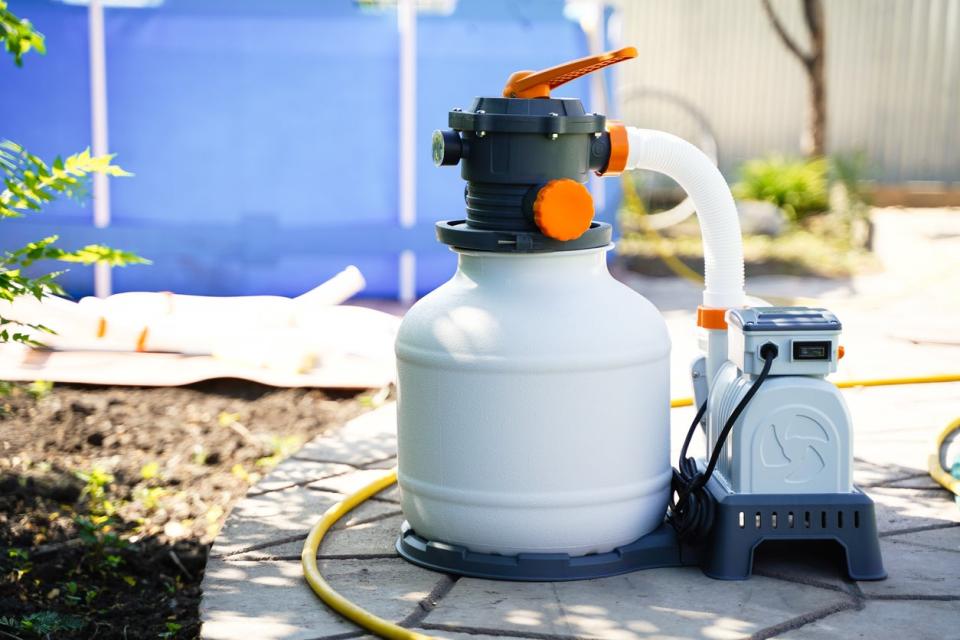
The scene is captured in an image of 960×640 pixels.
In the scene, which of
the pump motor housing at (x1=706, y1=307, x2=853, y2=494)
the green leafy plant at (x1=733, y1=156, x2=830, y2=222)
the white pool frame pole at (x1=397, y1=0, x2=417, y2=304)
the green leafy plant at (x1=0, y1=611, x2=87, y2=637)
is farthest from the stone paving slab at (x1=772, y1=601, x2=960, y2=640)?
the green leafy plant at (x1=733, y1=156, x2=830, y2=222)

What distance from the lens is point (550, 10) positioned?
749 cm

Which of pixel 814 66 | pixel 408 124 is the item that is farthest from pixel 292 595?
pixel 814 66

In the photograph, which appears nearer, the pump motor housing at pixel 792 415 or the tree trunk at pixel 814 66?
the pump motor housing at pixel 792 415

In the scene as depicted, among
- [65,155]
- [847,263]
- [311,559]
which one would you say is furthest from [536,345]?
[847,263]

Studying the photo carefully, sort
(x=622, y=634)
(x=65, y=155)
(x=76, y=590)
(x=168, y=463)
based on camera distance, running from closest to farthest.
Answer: (x=622, y=634) → (x=76, y=590) → (x=168, y=463) → (x=65, y=155)

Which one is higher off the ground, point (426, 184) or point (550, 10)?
point (550, 10)

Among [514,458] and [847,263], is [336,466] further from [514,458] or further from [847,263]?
[847,263]

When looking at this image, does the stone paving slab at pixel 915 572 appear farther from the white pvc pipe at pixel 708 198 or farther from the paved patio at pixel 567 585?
the white pvc pipe at pixel 708 198

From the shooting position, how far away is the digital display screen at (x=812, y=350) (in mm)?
2830

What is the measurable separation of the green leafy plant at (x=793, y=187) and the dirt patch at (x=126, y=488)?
6.60 metres

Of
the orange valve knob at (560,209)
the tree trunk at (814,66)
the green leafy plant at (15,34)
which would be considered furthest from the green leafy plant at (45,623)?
the tree trunk at (814,66)

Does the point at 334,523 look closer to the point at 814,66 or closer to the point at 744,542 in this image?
the point at 744,542

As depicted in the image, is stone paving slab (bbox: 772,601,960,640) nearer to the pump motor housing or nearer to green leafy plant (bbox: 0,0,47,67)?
the pump motor housing

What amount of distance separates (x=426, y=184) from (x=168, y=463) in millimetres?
3314
